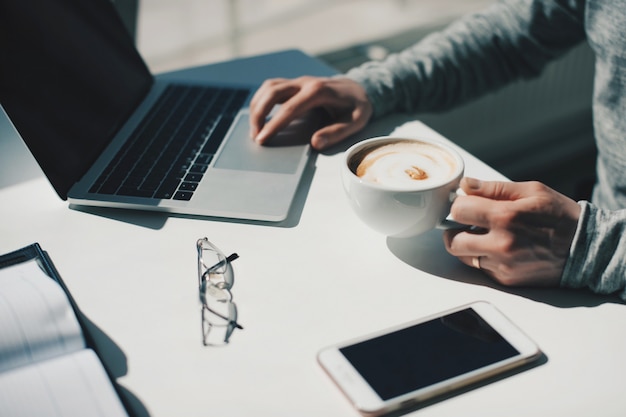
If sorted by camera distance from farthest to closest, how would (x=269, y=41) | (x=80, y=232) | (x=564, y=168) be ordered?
(x=564, y=168)
(x=269, y=41)
(x=80, y=232)

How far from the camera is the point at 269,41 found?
1575 millimetres

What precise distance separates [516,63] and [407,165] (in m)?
0.50

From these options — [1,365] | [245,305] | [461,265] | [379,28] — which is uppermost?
[379,28]

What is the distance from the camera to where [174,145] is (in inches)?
31.0

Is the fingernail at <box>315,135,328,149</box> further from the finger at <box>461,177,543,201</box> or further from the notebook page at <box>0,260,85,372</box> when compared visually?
the notebook page at <box>0,260,85,372</box>

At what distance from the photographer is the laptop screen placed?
670 millimetres

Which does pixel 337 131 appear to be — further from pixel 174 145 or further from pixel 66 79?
pixel 66 79

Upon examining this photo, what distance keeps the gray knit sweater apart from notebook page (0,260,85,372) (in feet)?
1.71

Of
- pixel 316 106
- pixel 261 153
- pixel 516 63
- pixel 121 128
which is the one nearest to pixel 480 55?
pixel 516 63

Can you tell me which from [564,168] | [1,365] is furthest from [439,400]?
[564,168]

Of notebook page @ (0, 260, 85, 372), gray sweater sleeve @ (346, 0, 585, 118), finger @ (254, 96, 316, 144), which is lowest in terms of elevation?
notebook page @ (0, 260, 85, 372)

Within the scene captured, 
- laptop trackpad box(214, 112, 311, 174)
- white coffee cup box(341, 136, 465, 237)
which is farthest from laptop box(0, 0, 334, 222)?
white coffee cup box(341, 136, 465, 237)

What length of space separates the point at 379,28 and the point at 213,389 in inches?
56.2

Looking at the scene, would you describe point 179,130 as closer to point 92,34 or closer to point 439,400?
point 92,34
